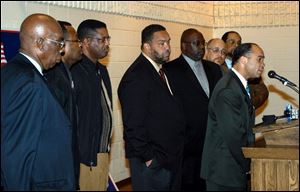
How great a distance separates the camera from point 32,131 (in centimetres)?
210

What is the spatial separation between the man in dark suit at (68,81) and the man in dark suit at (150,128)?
0.44 m

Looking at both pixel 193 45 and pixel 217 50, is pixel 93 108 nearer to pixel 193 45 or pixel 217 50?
pixel 193 45

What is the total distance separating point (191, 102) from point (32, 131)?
2.32m

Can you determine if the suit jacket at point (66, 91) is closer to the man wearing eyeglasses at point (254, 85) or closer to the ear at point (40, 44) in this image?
the ear at point (40, 44)

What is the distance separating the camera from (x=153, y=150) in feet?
10.9

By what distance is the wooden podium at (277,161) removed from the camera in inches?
97.0

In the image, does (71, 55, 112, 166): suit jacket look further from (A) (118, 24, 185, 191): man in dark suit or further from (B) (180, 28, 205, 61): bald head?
(B) (180, 28, 205, 61): bald head

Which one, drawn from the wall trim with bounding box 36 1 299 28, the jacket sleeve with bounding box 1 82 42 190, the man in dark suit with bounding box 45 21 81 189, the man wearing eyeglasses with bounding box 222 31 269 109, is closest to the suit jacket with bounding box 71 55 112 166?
the man in dark suit with bounding box 45 21 81 189

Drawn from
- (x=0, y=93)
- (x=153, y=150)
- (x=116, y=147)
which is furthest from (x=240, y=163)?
(x=116, y=147)

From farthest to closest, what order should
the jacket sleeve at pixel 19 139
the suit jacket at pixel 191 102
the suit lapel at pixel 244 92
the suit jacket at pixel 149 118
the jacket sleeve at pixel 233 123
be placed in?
the suit jacket at pixel 191 102, the suit jacket at pixel 149 118, the suit lapel at pixel 244 92, the jacket sleeve at pixel 233 123, the jacket sleeve at pixel 19 139

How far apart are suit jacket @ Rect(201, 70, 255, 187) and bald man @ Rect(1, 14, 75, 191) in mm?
1053

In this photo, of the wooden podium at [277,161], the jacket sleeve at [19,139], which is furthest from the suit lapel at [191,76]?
the jacket sleeve at [19,139]

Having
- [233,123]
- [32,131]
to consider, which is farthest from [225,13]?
[32,131]

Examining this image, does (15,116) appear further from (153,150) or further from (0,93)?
(153,150)
